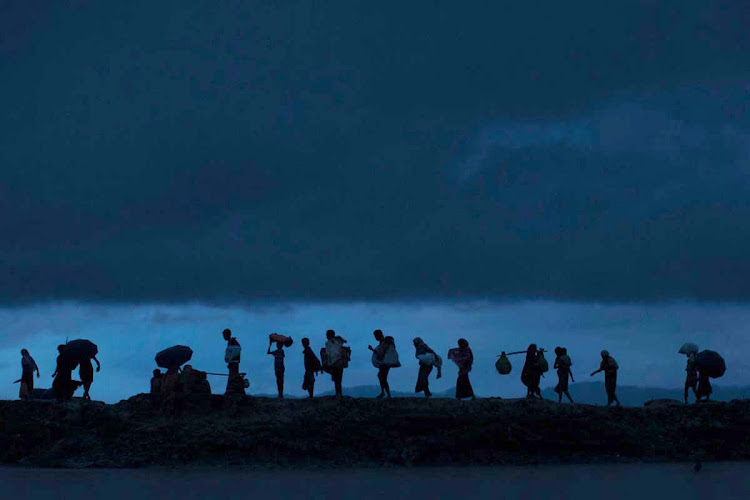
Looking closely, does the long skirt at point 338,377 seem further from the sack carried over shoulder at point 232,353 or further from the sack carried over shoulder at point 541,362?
the sack carried over shoulder at point 541,362

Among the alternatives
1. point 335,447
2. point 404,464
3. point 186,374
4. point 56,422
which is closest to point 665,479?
point 404,464

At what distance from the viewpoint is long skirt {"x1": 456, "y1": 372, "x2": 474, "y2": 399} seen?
1137 inches

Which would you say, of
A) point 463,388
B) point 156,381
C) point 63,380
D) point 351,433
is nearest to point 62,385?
point 63,380

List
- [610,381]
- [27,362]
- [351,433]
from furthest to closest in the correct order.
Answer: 1. [27,362]
2. [610,381]
3. [351,433]

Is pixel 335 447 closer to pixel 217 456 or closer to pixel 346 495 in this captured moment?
pixel 217 456

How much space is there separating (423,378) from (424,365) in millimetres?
432

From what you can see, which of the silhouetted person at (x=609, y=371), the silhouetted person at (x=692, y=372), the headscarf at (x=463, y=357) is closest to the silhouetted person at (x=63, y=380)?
the headscarf at (x=463, y=357)

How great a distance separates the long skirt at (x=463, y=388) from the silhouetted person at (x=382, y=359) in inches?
86.7

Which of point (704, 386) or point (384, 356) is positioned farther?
point (704, 386)

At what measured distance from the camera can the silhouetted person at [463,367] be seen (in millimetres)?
28875

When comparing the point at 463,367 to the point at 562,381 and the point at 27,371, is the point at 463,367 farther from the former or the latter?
the point at 27,371

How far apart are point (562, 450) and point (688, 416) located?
5051 mm

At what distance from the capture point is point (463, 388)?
28.9 meters

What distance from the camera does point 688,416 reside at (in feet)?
94.7
